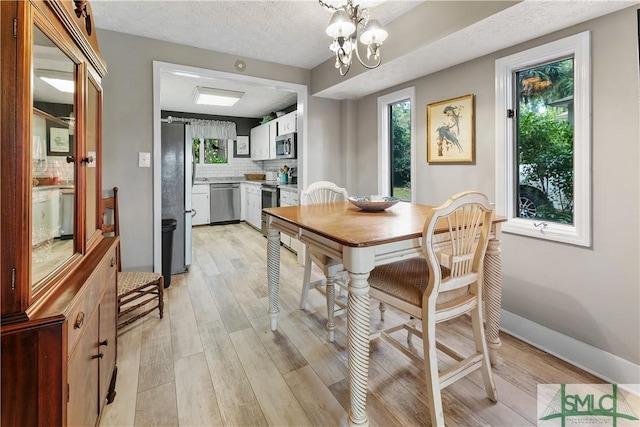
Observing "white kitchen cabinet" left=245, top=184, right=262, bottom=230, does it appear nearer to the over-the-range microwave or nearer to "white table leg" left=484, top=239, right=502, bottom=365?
the over-the-range microwave

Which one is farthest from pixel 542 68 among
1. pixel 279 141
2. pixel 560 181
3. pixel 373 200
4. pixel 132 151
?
pixel 279 141

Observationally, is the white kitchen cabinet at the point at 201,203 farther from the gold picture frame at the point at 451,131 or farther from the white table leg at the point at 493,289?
the white table leg at the point at 493,289

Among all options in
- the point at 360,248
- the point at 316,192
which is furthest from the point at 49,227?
the point at 316,192

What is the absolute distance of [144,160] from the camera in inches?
113

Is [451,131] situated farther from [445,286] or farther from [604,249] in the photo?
[445,286]

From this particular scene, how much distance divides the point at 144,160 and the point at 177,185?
1.99 ft

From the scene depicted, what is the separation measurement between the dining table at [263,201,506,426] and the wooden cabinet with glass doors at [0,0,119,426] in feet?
3.06

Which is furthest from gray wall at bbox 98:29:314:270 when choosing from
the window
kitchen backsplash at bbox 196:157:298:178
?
the window

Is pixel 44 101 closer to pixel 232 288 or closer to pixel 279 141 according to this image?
pixel 232 288

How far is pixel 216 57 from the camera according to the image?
10.3 feet

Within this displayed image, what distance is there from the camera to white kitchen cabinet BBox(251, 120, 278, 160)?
566 centimetres

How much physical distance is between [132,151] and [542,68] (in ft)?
10.9

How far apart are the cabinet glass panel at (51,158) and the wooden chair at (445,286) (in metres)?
1.29

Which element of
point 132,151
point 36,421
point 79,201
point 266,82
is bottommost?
point 36,421
